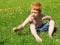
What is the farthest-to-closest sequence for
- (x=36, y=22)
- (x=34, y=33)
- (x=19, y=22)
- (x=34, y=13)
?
(x=19, y=22), (x=36, y=22), (x=34, y=13), (x=34, y=33)

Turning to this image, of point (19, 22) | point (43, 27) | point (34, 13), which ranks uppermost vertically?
point (34, 13)

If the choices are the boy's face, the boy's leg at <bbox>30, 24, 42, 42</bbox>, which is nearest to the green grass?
the boy's leg at <bbox>30, 24, 42, 42</bbox>

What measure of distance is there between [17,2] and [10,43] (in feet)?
19.7

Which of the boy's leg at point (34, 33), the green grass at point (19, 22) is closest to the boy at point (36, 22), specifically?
the boy's leg at point (34, 33)

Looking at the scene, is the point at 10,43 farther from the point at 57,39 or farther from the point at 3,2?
the point at 3,2

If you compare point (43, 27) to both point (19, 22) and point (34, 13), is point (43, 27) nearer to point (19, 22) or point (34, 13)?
point (34, 13)

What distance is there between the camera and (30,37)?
23.7 ft

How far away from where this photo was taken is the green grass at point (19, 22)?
693 centimetres

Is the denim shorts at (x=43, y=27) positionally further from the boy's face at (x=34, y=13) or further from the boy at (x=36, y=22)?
the boy's face at (x=34, y=13)

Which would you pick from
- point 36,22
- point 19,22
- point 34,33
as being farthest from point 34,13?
point 19,22

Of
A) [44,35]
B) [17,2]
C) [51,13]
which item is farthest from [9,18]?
[17,2]

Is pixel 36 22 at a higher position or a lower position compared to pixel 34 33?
higher

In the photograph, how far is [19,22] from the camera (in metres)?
8.76

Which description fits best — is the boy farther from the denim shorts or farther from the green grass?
the green grass
